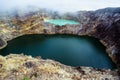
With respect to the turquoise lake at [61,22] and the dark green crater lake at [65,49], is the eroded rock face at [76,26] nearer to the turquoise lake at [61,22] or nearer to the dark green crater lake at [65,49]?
the turquoise lake at [61,22]

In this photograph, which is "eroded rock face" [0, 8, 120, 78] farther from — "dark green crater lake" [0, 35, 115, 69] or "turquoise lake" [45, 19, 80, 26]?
"dark green crater lake" [0, 35, 115, 69]

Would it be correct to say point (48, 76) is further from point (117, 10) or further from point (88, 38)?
point (117, 10)

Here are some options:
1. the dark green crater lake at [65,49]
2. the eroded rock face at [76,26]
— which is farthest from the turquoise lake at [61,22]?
the dark green crater lake at [65,49]

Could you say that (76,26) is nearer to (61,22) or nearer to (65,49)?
(61,22)

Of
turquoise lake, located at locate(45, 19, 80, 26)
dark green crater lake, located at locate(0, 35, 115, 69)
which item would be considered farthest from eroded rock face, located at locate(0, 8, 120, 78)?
dark green crater lake, located at locate(0, 35, 115, 69)

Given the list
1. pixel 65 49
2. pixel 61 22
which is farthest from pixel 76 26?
pixel 65 49

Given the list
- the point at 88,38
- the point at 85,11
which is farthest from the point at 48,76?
the point at 85,11

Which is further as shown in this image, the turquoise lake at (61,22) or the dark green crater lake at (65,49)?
the turquoise lake at (61,22)
